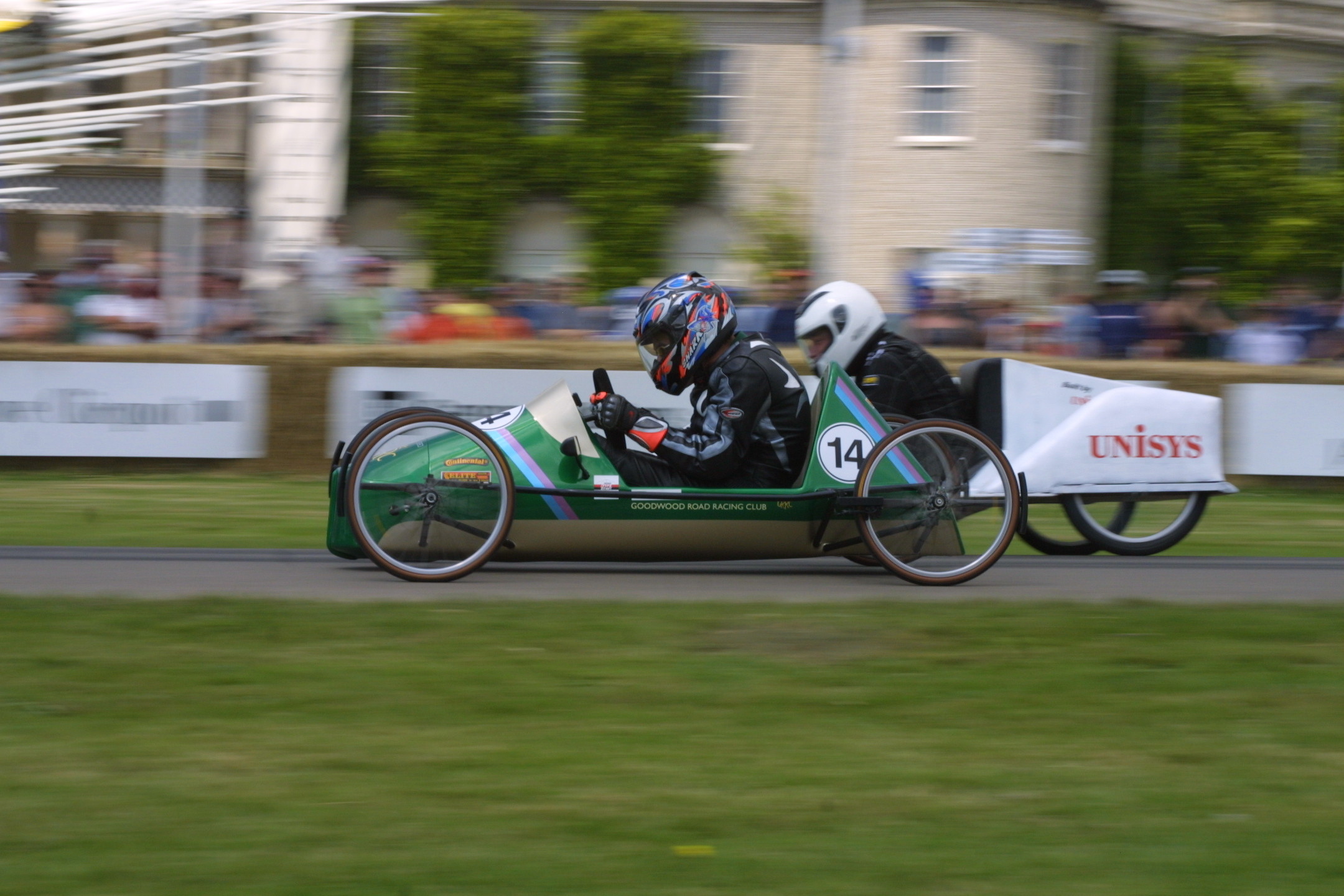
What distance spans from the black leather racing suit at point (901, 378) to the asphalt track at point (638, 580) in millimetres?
829

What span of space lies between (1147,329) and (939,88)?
1129cm

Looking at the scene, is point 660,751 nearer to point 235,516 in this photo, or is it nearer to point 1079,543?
point 1079,543

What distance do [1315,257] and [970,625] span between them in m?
22.5

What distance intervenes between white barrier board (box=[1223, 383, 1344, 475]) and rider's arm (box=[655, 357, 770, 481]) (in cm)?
710

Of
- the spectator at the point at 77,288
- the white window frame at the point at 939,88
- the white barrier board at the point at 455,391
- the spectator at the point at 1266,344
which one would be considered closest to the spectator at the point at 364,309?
the white barrier board at the point at 455,391

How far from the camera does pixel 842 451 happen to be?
7434 mm

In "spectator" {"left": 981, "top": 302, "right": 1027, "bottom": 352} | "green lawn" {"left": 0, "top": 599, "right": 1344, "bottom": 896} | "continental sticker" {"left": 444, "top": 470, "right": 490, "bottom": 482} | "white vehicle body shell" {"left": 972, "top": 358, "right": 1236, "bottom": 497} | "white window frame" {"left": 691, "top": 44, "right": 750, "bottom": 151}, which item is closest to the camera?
"green lawn" {"left": 0, "top": 599, "right": 1344, "bottom": 896}

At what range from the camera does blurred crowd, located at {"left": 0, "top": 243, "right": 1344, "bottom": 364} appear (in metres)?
13.2

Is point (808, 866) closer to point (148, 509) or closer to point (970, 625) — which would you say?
point (970, 625)

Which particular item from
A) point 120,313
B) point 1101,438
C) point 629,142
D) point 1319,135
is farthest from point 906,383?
point 1319,135

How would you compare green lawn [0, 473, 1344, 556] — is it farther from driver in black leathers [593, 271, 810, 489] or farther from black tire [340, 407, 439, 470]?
driver in black leathers [593, 271, 810, 489]

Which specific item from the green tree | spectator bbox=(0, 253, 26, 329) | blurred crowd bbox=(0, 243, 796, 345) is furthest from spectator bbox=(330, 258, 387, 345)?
the green tree

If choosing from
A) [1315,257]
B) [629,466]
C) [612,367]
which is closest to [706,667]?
[629,466]

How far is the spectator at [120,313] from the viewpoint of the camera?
12984mm
